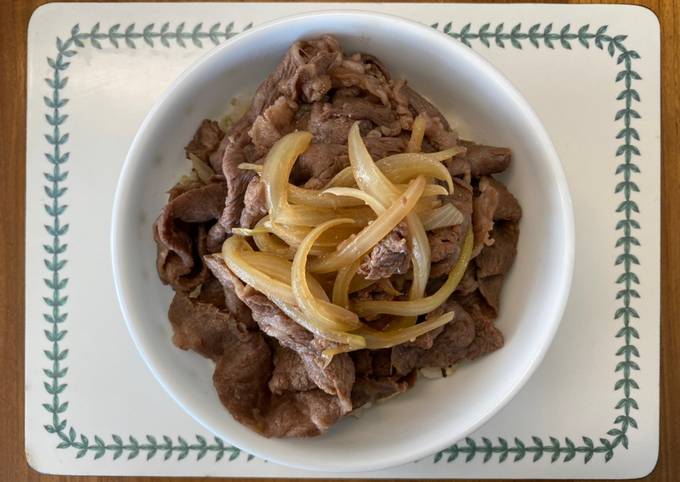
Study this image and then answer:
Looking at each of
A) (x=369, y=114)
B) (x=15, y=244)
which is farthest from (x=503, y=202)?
(x=15, y=244)

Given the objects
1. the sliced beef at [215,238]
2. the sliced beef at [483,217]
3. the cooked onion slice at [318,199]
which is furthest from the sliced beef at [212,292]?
the sliced beef at [483,217]

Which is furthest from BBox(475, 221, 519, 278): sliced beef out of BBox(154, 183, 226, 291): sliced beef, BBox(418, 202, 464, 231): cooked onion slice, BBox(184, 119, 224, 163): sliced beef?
BBox(184, 119, 224, 163): sliced beef

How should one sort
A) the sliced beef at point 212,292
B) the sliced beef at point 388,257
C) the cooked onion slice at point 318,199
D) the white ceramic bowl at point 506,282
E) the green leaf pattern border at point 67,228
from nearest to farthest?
the sliced beef at point 388,257, the cooked onion slice at point 318,199, the white ceramic bowl at point 506,282, the sliced beef at point 212,292, the green leaf pattern border at point 67,228

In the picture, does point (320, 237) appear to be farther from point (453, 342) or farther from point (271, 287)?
point (453, 342)

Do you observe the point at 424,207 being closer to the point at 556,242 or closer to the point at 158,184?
the point at 556,242

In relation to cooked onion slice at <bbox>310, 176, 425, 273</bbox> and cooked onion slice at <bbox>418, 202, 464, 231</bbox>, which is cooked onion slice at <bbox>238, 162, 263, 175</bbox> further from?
cooked onion slice at <bbox>418, 202, 464, 231</bbox>

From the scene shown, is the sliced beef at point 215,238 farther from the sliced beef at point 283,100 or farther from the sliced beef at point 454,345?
the sliced beef at point 454,345
